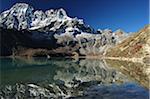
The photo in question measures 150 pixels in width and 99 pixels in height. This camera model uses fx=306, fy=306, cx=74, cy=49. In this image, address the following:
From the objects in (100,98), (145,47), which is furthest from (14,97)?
(145,47)

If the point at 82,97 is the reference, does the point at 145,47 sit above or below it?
above

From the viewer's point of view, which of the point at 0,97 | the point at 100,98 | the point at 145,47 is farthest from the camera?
the point at 145,47

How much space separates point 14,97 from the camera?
33.7m

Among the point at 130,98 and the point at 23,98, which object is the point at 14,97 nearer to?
the point at 23,98

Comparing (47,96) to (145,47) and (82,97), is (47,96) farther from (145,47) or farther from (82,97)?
(145,47)

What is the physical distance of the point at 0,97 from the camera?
33312mm

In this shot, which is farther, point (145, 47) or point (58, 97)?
point (145, 47)

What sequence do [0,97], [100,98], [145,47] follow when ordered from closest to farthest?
1. [100,98]
2. [0,97]
3. [145,47]

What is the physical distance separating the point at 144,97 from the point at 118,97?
8.87 feet

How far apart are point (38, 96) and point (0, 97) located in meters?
4.11

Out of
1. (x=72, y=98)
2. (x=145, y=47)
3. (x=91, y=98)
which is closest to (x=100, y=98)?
(x=91, y=98)

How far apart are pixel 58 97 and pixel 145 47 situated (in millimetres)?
168709

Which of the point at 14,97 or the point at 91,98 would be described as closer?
the point at 91,98

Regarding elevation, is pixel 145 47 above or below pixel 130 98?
above
